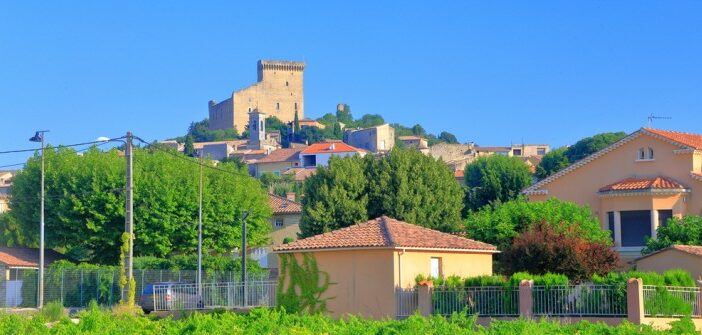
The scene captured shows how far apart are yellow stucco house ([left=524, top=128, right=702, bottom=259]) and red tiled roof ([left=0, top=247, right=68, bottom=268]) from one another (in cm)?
2887


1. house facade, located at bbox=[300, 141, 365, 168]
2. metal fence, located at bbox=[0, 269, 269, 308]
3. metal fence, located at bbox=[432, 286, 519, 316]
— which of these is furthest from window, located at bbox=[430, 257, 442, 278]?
house facade, located at bbox=[300, 141, 365, 168]

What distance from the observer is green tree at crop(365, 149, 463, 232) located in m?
62.7

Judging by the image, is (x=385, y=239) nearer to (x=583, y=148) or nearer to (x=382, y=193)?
(x=382, y=193)

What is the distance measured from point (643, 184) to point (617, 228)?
2.41 metres

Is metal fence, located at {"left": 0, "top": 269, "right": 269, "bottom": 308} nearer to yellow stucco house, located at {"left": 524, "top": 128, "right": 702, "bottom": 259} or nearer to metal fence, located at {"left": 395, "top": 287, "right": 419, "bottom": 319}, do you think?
yellow stucco house, located at {"left": 524, "top": 128, "right": 702, "bottom": 259}

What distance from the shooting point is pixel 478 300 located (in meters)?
36.2

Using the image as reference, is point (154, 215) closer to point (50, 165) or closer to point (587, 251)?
point (50, 165)

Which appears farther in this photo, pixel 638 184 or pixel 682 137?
pixel 682 137

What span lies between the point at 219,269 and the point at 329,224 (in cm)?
649

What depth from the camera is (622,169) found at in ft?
177

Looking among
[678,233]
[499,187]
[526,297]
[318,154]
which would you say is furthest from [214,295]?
[318,154]

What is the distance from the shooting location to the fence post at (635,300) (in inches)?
1305

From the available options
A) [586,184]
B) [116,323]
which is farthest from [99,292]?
[116,323]

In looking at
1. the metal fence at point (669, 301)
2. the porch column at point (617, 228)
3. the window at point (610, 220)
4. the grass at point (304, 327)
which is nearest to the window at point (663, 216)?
the porch column at point (617, 228)
